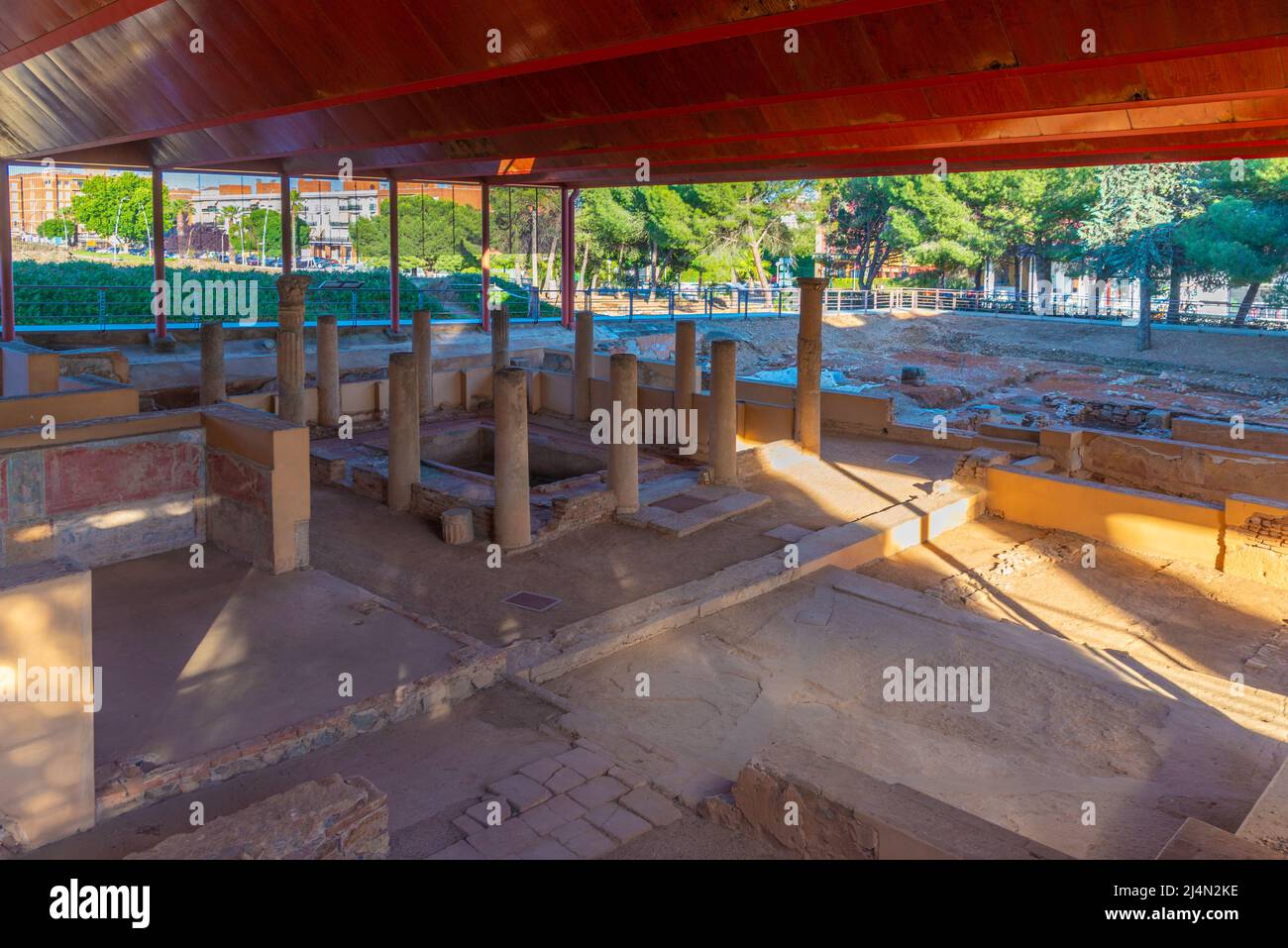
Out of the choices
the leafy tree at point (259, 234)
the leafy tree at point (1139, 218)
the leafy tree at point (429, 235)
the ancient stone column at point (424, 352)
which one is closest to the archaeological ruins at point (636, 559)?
the ancient stone column at point (424, 352)

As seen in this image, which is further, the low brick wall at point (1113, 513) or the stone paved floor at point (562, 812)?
the low brick wall at point (1113, 513)

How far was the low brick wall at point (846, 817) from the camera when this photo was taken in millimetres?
4949

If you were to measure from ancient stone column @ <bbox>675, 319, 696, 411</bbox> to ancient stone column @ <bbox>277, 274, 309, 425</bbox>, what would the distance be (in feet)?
20.8

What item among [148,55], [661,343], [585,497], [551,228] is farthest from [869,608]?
[551,228]

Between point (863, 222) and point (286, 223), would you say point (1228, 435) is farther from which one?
point (863, 222)

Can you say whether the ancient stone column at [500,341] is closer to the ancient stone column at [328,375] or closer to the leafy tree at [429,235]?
the ancient stone column at [328,375]

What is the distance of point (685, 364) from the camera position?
18.4 m

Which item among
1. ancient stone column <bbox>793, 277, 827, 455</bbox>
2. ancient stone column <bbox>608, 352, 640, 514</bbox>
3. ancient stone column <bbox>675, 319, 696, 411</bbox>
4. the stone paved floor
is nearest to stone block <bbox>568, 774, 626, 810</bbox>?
the stone paved floor

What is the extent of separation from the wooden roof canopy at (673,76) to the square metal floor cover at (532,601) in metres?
4.96

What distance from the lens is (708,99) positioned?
9844 millimetres

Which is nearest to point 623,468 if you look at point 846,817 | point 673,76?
point 673,76

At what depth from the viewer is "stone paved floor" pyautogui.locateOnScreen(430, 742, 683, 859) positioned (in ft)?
18.2

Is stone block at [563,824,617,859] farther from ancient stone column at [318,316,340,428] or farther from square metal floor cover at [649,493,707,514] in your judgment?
ancient stone column at [318,316,340,428]

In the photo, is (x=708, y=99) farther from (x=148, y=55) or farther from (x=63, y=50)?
(x=63, y=50)
